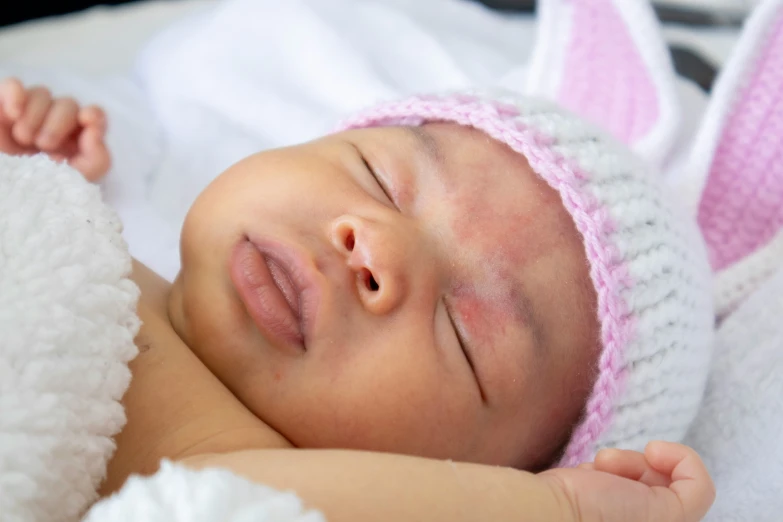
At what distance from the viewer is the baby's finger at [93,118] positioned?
1311 millimetres

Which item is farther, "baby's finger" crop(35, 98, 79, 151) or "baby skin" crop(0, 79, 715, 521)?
"baby's finger" crop(35, 98, 79, 151)

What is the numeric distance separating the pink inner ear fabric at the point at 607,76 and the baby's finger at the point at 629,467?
0.91m

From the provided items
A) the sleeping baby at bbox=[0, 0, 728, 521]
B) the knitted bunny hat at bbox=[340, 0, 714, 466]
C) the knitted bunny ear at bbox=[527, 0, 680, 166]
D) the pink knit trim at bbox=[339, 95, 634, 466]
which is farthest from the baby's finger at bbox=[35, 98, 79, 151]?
the knitted bunny ear at bbox=[527, 0, 680, 166]

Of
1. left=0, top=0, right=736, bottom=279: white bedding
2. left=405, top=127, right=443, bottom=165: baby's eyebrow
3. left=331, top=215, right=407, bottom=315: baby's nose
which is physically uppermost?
A: left=405, top=127, right=443, bottom=165: baby's eyebrow

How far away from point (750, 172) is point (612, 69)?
37cm

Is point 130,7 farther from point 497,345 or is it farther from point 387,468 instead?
point 387,468

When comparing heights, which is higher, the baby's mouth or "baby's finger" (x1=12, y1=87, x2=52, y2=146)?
the baby's mouth

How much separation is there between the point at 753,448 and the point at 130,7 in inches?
69.8

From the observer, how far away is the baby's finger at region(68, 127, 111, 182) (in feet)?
4.31

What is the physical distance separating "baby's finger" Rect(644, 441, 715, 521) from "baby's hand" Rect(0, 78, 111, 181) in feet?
3.40

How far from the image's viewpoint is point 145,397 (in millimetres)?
845

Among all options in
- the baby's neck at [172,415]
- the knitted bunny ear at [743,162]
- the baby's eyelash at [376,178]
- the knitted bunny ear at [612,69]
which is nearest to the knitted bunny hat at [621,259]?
the baby's eyelash at [376,178]

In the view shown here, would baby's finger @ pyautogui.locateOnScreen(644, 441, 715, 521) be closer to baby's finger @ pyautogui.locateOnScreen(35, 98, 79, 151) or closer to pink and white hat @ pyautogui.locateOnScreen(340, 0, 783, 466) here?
pink and white hat @ pyautogui.locateOnScreen(340, 0, 783, 466)

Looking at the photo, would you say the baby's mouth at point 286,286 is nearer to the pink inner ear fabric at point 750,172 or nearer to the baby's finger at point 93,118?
the baby's finger at point 93,118
